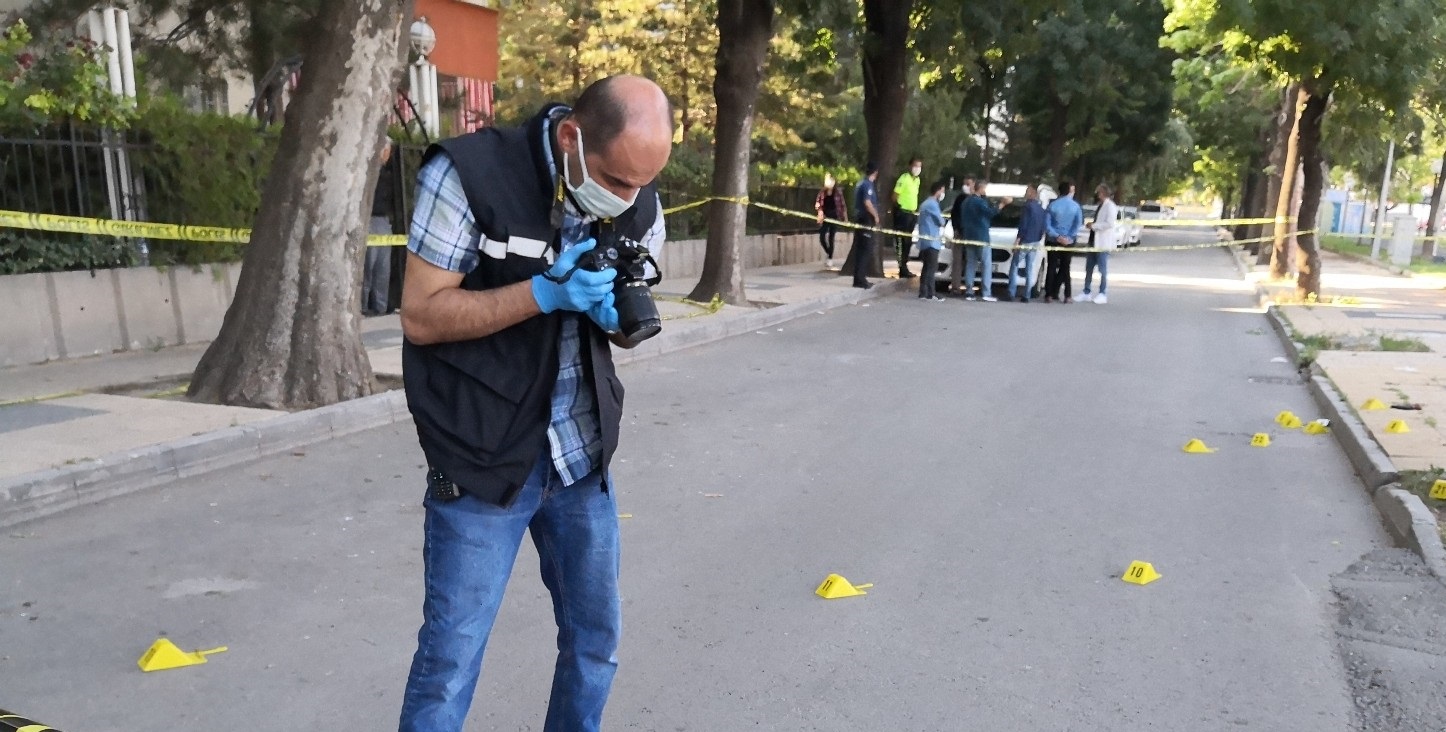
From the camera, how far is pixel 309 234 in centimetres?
799

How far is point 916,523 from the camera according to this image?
5953 millimetres

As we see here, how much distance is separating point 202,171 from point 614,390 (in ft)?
31.7

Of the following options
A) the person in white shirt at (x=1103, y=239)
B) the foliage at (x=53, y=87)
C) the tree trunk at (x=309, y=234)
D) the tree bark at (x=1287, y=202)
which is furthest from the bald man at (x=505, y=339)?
the tree bark at (x=1287, y=202)

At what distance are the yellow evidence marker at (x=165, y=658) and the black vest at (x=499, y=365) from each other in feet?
6.69

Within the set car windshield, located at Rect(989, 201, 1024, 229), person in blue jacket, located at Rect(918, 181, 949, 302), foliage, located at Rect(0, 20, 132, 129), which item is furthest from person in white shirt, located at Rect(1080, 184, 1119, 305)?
foliage, located at Rect(0, 20, 132, 129)

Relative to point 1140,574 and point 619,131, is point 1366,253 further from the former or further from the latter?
point 619,131

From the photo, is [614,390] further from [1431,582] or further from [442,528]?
[1431,582]

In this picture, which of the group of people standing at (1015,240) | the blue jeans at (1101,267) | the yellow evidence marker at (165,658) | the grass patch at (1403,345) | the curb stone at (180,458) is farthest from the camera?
the blue jeans at (1101,267)

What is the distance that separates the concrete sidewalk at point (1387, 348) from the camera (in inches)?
307

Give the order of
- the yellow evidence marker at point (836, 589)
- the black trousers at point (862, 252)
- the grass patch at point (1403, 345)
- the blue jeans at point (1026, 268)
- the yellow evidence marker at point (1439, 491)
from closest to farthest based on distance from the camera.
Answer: the yellow evidence marker at point (836, 589) < the yellow evidence marker at point (1439, 491) < the grass patch at point (1403, 345) < the blue jeans at point (1026, 268) < the black trousers at point (862, 252)

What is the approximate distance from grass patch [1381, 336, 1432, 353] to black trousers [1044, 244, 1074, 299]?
19.7 ft

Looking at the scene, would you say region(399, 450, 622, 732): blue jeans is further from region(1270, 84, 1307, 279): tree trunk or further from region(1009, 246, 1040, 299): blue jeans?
region(1270, 84, 1307, 279): tree trunk

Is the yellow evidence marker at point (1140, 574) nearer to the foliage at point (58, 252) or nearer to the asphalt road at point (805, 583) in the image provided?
the asphalt road at point (805, 583)

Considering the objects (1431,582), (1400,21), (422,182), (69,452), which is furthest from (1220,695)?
(1400,21)
